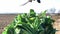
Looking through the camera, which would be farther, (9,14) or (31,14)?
(9,14)

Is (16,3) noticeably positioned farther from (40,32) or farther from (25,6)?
(40,32)

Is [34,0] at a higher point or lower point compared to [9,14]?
higher

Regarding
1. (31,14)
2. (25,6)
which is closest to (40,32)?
(31,14)

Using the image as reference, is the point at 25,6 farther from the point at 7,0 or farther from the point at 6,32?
the point at 6,32

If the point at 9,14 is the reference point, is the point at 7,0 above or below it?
above

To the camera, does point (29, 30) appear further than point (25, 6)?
No

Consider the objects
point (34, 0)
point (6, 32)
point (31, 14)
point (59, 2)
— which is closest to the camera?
point (6, 32)

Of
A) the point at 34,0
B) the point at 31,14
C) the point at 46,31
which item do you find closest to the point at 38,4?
the point at 34,0

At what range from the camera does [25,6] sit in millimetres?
4602

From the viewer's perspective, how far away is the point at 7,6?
15.8 ft

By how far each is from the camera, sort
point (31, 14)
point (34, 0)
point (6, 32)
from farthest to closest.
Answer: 1. point (34, 0)
2. point (31, 14)
3. point (6, 32)

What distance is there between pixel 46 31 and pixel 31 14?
0.29 meters

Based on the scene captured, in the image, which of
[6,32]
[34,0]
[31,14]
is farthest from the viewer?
[34,0]

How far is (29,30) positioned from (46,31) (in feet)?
0.32
